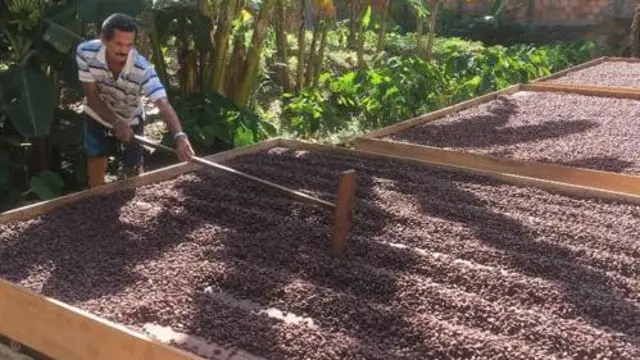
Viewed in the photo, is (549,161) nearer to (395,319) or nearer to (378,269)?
(378,269)

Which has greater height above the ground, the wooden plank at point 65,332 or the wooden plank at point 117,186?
the wooden plank at point 117,186

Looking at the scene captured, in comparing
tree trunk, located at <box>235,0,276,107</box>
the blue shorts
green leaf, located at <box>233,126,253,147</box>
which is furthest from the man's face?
tree trunk, located at <box>235,0,276,107</box>

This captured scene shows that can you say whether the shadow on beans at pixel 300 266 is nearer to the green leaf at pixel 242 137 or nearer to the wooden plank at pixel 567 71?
the green leaf at pixel 242 137

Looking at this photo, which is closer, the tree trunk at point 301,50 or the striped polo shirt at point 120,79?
the striped polo shirt at point 120,79

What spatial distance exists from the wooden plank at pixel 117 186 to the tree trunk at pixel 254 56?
76.7 inches

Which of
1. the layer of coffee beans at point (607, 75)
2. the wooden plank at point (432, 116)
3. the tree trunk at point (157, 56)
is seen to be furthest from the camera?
the layer of coffee beans at point (607, 75)

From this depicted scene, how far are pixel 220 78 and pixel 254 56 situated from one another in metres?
0.35

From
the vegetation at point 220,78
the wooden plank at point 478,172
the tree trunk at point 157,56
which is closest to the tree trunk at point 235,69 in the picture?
the vegetation at point 220,78

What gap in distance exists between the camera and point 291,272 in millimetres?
2984

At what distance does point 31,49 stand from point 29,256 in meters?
2.00

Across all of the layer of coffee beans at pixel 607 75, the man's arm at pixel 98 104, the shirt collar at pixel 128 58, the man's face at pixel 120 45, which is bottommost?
the layer of coffee beans at pixel 607 75

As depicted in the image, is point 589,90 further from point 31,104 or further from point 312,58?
point 31,104

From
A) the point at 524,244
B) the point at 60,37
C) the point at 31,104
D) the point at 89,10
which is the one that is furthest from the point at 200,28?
the point at 524,244

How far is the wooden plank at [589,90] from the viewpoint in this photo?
6602 mm
